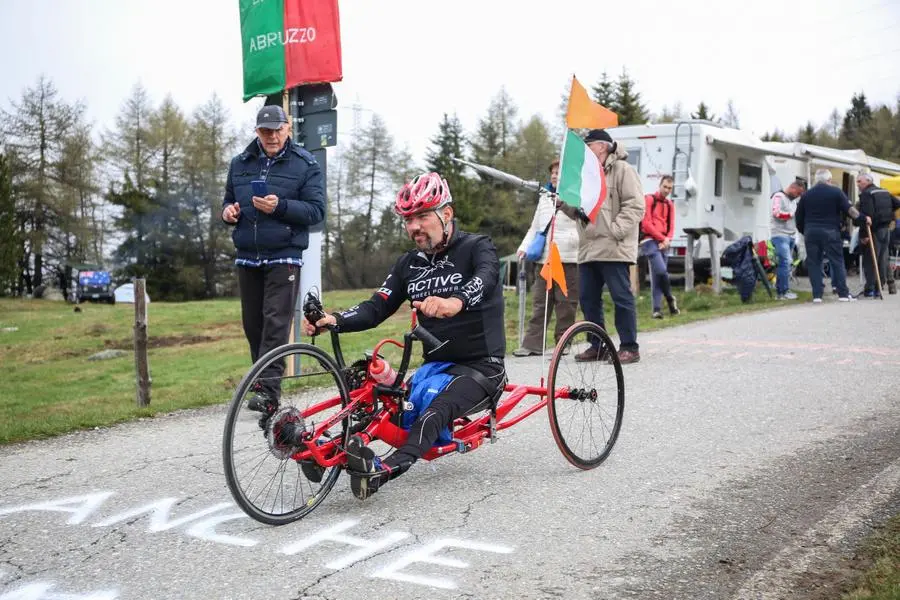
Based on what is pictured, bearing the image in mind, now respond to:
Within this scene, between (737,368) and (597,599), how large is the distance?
613cm

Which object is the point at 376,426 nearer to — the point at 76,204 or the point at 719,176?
the point at 719,176

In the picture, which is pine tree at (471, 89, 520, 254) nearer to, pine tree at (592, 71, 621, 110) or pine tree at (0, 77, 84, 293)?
pine tree at (592, 71, 621, 110)

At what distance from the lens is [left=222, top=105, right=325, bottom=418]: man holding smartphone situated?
694 centimetres

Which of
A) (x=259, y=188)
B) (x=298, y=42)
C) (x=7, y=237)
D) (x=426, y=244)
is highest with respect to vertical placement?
(x=7, y=237)

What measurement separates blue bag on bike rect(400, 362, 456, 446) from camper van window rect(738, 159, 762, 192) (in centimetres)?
1702

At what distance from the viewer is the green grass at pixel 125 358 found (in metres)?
8.36

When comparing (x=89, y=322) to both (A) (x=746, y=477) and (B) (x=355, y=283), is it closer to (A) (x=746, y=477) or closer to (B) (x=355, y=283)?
(A) (x=746, y=477)

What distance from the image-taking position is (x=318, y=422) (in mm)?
4594

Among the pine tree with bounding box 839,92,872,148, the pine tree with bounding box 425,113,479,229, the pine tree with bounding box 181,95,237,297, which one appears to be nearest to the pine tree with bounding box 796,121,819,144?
the pine tree with bounding box 839,92,872,148

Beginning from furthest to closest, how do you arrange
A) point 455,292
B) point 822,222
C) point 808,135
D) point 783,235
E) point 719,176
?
1. point 808,135
2. point 719,176
3. point 783,235
4. point 822,222
5. point 455,292

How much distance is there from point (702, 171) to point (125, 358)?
37.5 feet

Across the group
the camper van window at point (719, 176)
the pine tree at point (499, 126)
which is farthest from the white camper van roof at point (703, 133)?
the pine tree at point (499, 126)

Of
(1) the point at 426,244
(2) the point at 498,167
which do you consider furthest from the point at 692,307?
(2) the point at 498,167

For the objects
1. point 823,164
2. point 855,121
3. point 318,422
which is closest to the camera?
point 318,422
